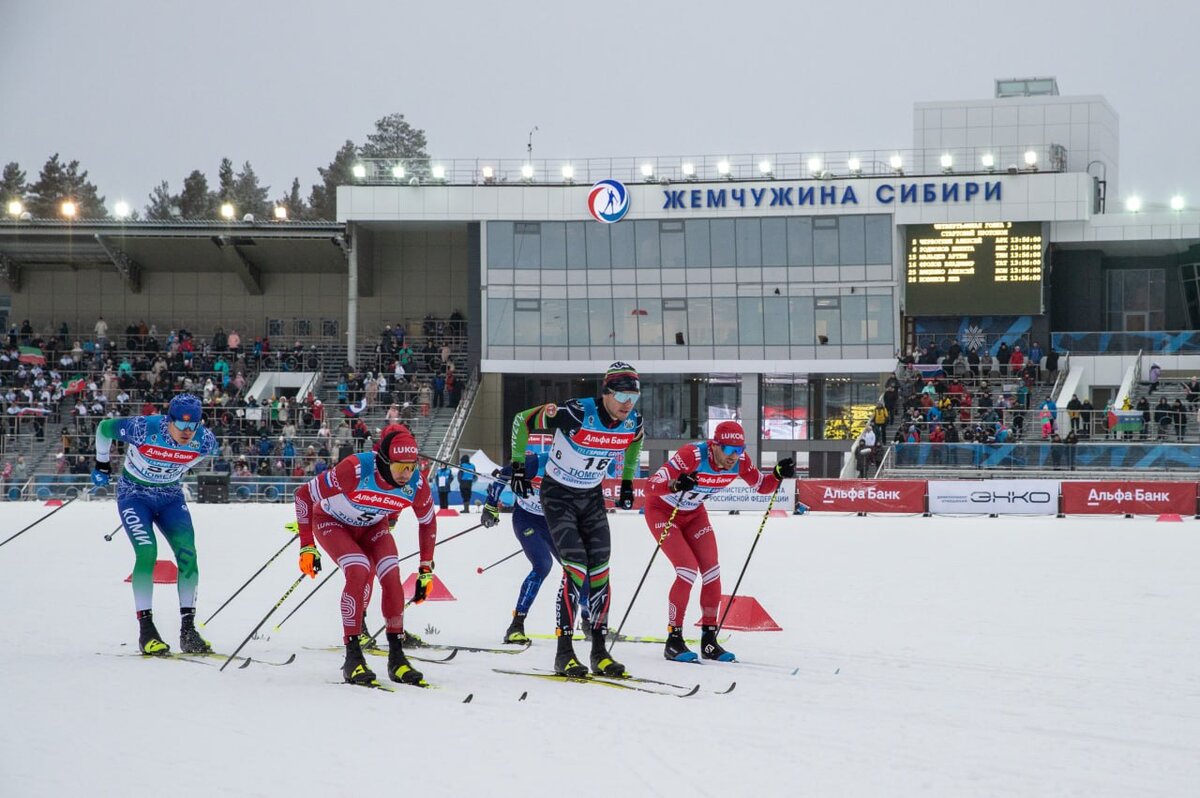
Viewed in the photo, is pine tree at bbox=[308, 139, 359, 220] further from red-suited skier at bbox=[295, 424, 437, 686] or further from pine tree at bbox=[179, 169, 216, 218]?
red-suited skier at bbox=[295, 424, 437, 686]

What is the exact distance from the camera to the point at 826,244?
50938mm

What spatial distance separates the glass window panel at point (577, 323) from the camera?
52.1 metres

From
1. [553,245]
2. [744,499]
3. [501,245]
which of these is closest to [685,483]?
[744,499]

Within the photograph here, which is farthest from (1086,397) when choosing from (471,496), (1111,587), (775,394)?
(1111,587)

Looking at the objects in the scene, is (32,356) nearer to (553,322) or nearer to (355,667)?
(553,322)

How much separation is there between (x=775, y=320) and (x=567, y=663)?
42643 mm

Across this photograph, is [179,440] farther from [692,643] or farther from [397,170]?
[397,170]

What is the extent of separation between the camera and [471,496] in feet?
114

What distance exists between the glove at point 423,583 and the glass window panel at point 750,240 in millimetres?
42176

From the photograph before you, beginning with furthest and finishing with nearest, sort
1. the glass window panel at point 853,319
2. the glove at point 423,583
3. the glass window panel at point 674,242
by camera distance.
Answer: the glass window panel at point 674,242 → the glass window panel at point 853,319 → the glove at point 423,583

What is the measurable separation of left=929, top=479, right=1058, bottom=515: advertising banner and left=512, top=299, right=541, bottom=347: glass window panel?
22.3 metres

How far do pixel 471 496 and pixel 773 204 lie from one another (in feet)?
68.9

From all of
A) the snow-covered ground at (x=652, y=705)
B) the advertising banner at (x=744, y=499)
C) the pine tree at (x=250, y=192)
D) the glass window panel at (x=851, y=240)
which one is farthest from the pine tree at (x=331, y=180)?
the snow-covered ground at (x=652, y=705)

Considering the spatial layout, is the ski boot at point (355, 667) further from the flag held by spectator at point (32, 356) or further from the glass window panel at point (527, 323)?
the flag held by spectator at point (32, 356)
